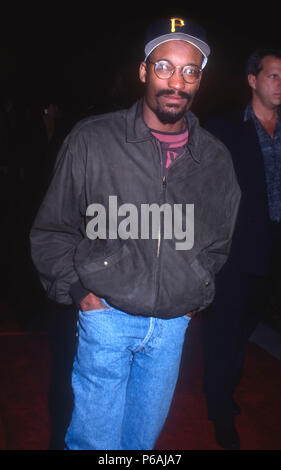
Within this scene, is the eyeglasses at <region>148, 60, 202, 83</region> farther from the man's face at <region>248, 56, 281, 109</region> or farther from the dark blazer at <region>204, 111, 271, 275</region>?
the man's face at <region>248, 56, 281, 109</region>

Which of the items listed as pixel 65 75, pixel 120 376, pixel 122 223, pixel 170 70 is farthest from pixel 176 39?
pixel 65 75

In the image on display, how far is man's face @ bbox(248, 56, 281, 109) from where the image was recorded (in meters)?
2.35

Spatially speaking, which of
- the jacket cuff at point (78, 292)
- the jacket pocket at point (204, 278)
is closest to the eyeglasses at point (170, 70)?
the jacket pocket at point (204, 278)

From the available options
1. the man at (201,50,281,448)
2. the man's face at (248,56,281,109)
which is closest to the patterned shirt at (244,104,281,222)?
the man at (201,50,281,448)

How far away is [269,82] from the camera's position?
2.35 metres

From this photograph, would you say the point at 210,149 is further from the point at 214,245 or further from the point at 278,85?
the point at 278,85

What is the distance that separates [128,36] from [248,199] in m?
4.08

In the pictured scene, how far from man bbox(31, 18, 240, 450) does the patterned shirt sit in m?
0.74

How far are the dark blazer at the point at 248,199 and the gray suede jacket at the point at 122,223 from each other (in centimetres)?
61

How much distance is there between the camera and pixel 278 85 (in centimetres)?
234

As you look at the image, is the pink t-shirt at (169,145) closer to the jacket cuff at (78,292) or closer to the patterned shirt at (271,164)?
the jacket cuff at (78,292)

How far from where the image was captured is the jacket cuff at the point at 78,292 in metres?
1.64

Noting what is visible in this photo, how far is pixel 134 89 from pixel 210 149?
384 centimetres

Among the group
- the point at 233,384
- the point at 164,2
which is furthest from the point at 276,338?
the point at 164,2
